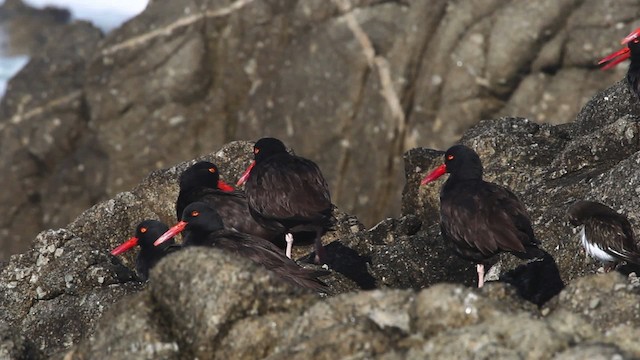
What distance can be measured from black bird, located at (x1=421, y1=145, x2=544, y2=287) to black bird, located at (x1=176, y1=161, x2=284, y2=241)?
211cm

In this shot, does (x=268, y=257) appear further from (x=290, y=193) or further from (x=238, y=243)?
(x=290, y=193)

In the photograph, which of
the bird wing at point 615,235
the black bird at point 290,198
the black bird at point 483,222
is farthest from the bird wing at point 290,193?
the bird wing at point 615,235

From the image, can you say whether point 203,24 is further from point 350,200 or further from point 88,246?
point 88,246

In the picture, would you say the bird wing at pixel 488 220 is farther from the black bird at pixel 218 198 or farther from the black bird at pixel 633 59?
the black bird at pixel 633 59

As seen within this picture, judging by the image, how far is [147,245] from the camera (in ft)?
40.8

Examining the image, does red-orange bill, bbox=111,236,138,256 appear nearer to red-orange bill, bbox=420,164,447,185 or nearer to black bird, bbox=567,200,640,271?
red-orange bill, bbox=420,164,447,185

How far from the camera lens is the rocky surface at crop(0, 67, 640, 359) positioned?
6.30 metres

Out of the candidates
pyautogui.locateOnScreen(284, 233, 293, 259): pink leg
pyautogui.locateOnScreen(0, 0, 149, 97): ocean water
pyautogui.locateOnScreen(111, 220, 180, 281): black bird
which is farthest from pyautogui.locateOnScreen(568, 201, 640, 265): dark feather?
pyautogui.locateOnScreen(0, 0, 149, 97): ocean water

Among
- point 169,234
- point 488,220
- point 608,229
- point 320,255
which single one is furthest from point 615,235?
point 169,234

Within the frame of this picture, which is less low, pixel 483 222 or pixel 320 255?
pixel 483 222

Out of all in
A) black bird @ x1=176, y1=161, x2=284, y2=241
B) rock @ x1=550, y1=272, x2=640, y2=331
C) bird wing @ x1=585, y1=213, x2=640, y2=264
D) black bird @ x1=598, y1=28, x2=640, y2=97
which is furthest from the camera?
black bird @ x1=598, y1=28, x2=640, y2=97

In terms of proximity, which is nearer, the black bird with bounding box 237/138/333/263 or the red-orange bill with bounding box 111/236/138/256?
the black bird with bounding box 237/138/333/263

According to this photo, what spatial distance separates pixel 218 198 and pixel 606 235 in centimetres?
448

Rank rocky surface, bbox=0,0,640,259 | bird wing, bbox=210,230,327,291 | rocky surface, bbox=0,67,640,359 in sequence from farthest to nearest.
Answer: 1. rocky surface, bbox=0,0,640,259
2. bird wing, bbox=210,230,327,291
3. rocky surface, bbox=0,67,640,359
